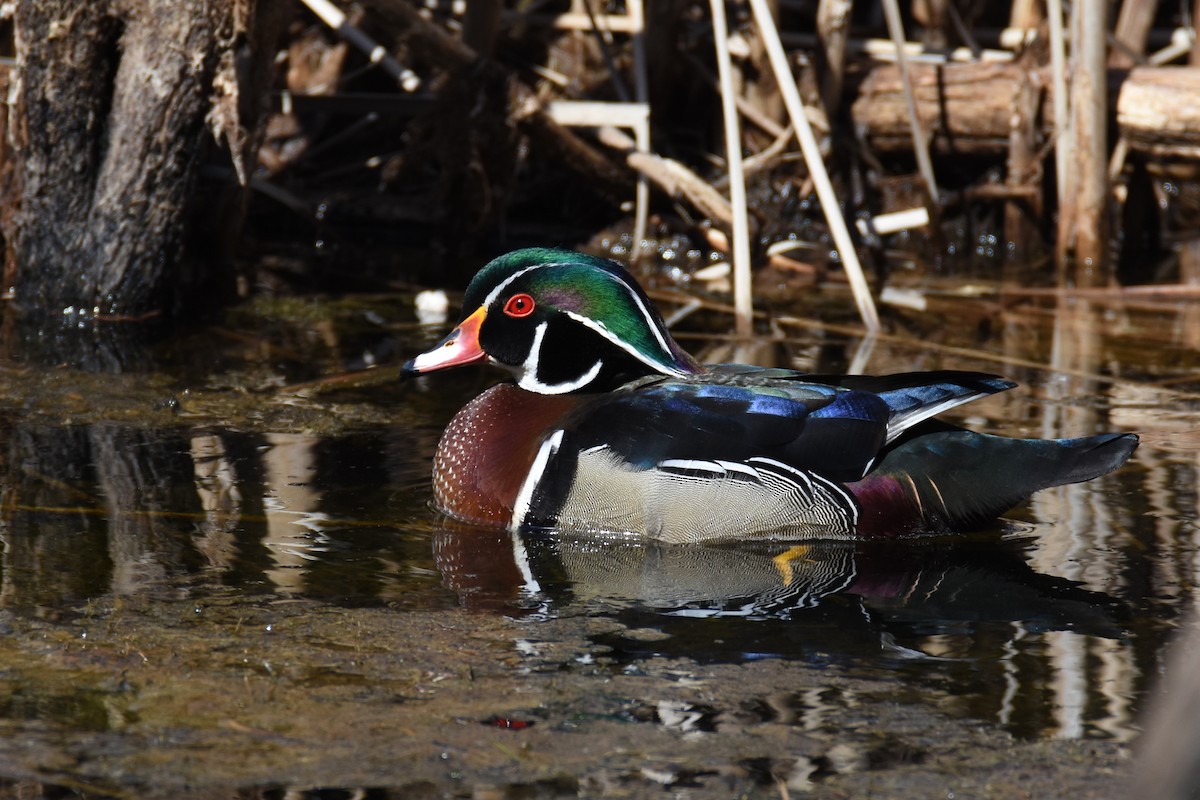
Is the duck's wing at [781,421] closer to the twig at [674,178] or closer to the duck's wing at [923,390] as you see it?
the duck's wing at [923,390]

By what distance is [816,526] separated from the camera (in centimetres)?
437

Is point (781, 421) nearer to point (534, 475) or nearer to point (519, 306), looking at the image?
point (534, 475)

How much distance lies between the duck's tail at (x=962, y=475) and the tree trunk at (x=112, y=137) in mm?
3696

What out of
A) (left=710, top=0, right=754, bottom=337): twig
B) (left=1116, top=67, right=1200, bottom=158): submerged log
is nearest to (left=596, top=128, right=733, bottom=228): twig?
(left=710, top=0, right=754, bottom=337): twig

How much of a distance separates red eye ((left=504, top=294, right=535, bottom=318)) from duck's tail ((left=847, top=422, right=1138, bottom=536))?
3.64ft

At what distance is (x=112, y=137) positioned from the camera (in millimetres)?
6855

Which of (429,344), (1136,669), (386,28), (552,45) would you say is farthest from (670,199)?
(1136,669)

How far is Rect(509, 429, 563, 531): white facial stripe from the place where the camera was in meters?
4.41

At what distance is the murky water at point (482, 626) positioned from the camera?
2863 mm

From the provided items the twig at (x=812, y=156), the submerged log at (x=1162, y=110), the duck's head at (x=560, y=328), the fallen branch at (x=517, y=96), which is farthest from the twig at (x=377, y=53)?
the duck's head at (x=560, y=328)

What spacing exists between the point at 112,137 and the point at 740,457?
3.85m

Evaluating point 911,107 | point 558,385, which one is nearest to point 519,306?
point 558,385

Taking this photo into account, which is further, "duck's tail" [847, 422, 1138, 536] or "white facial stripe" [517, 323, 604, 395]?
"white facial stripe" [517, 323, 604, 395]

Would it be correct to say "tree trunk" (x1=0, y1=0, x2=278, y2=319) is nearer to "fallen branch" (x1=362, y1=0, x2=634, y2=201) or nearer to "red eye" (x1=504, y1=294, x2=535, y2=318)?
"fallen branch" (x1=362, y1=0, x2=634, y2=201)
